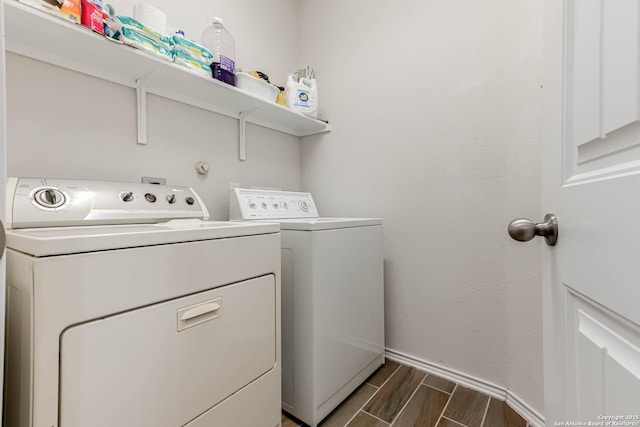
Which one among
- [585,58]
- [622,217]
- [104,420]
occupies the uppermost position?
[585,58]

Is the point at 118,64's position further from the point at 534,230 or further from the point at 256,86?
the point at 534,230

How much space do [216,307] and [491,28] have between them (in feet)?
5.95

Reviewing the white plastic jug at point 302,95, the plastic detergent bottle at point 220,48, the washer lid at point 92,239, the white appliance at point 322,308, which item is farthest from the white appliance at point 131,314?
the white plastic jug at point 302,95

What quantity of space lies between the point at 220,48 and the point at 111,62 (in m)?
0.63

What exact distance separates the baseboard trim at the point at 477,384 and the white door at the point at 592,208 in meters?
0.86

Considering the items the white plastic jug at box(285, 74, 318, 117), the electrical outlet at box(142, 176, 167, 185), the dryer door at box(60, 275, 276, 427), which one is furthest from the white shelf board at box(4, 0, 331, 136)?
the dryer door at box(60, 275, 276, 427)

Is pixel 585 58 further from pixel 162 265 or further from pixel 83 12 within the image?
pixel 83 12

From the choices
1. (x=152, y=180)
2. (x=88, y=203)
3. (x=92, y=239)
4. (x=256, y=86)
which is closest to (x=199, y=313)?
(x=92, y=239)

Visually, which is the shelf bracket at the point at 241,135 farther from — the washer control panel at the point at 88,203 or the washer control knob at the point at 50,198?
the washer control knob at the point at 50,198

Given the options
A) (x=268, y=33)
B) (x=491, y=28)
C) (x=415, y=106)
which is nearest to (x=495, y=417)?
(x=415, y=106)

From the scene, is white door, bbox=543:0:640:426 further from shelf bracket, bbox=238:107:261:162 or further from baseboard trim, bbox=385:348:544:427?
shelf bracket, bbox=238:107:261:162

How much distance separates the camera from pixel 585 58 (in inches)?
19.1

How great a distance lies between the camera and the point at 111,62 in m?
1.16

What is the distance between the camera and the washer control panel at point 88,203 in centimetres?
84
